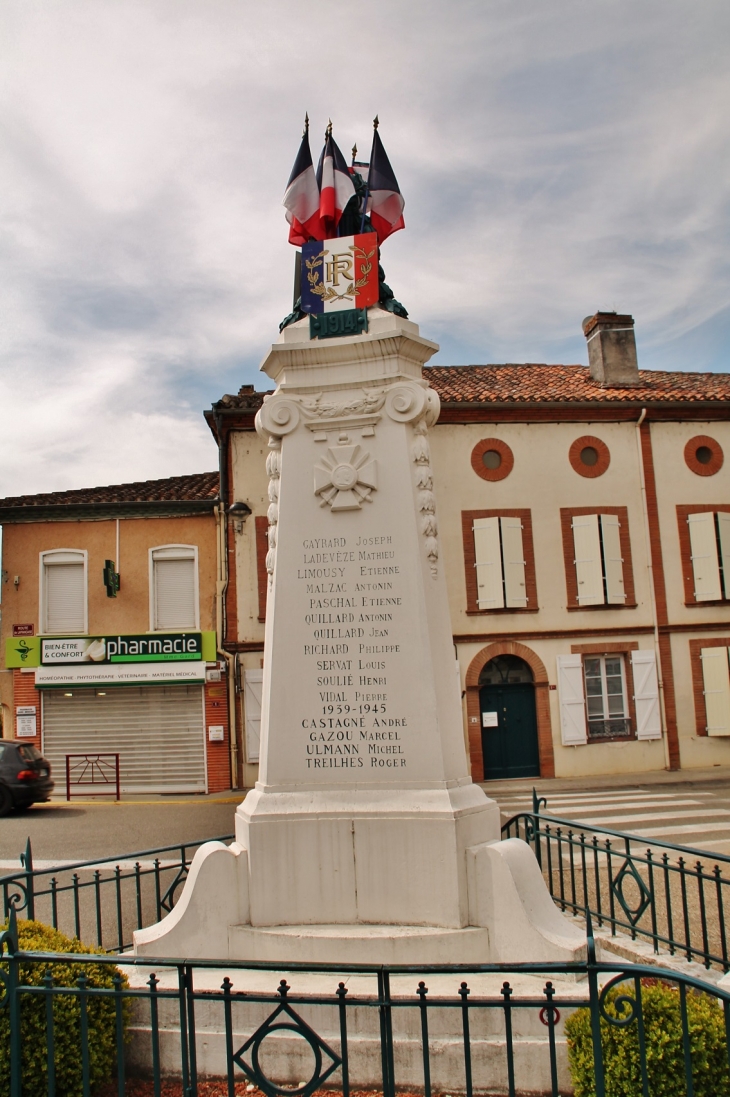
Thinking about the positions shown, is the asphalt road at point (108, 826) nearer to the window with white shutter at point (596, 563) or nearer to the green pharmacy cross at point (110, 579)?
the green pharmacy cross at point (110, 579)

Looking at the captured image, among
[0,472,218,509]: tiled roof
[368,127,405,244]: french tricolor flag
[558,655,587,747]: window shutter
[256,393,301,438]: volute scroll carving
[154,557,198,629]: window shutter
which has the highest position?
[0,472,218,509]: tiled roof

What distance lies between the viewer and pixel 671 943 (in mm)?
5305

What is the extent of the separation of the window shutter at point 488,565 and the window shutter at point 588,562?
1840 millimetres

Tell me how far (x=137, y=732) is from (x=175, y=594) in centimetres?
327

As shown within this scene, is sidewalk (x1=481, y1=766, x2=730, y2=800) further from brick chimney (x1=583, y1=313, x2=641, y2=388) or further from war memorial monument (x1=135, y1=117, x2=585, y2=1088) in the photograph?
war memorial monument (x1=135, y1=117, x2=585, y2=1088)

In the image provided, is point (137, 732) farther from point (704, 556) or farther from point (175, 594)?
point (704, 556)

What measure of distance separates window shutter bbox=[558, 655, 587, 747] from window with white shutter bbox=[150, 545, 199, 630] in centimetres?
845

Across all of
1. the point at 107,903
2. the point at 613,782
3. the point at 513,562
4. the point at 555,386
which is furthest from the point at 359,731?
the point at 555,386

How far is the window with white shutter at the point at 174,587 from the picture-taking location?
20656 millimetres

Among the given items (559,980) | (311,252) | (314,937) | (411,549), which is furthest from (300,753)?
(311,252)

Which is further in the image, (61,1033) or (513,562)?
(513,562)

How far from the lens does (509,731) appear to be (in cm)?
1970

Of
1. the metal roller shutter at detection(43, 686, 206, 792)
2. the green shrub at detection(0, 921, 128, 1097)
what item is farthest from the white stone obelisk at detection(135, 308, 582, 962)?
the metal roller shutter at detection(43, 686, 206, 792)

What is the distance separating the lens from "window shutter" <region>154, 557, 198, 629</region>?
20656 mm
